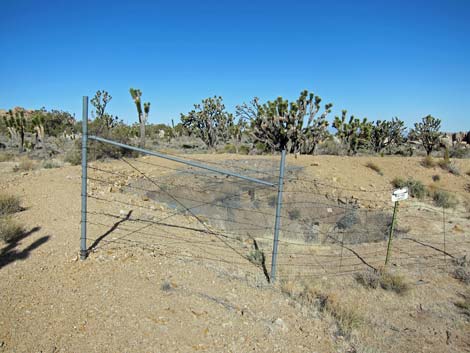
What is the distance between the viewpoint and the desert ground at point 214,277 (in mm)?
3863

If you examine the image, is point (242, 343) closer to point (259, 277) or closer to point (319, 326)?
point (319, 326)

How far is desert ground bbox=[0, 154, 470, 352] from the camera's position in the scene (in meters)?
3.86

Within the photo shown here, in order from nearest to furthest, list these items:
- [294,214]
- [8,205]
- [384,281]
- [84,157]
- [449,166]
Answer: [84,157] → [384,281] → [8,205] → [294,214] → [449,166]

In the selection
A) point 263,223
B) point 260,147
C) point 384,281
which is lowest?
point 263,223

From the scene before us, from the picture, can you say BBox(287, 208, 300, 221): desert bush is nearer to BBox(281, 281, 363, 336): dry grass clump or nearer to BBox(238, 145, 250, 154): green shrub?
BBox(281, 281, 363, 336): dry grass clump

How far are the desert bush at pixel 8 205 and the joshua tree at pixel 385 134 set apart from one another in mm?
25870

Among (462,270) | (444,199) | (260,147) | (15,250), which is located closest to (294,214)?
(462,270)

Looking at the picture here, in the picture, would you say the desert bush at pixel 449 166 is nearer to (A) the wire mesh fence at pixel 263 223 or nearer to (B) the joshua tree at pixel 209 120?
(A) the wire mesh fence at pixel 263 223

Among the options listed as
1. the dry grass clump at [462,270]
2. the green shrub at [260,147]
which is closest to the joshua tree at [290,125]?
the green shrub at [260,147]

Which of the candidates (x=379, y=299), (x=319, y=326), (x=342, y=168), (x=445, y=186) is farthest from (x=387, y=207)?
(x=319, y=326)

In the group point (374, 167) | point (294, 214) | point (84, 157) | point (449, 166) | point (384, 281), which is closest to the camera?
point (84, 157)

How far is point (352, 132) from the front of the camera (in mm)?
23359

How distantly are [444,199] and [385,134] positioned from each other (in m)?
16.0

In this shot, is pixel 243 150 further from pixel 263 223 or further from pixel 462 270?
pixel 462 270
